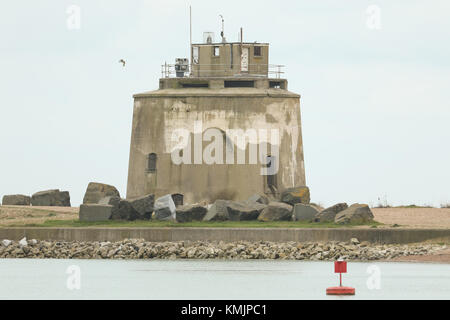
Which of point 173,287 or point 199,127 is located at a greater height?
point 199,127

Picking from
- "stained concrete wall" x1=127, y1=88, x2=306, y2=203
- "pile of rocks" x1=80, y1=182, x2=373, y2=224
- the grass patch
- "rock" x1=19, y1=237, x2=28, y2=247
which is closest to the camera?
"rock" x1=19, y1=237, x2=28, y2=247

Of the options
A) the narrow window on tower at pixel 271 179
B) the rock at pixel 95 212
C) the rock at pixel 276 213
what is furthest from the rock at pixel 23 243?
the narrow window on tower at pixel 271 179

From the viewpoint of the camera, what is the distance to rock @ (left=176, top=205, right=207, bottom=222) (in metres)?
42.2

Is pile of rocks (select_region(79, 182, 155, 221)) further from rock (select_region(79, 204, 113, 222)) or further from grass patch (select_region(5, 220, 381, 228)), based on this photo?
grass patch (select_region(5, 220, 381, 228))

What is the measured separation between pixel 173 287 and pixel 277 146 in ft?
58.2

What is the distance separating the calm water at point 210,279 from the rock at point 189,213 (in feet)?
15.0

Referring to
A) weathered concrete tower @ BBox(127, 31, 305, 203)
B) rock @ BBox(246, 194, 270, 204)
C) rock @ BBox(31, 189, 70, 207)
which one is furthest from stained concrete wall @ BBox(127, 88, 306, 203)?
rock @ BBox(31, 189, 70, 207)

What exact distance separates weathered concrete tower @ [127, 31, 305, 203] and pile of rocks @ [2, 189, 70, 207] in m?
4.20

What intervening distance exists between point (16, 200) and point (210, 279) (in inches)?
818
